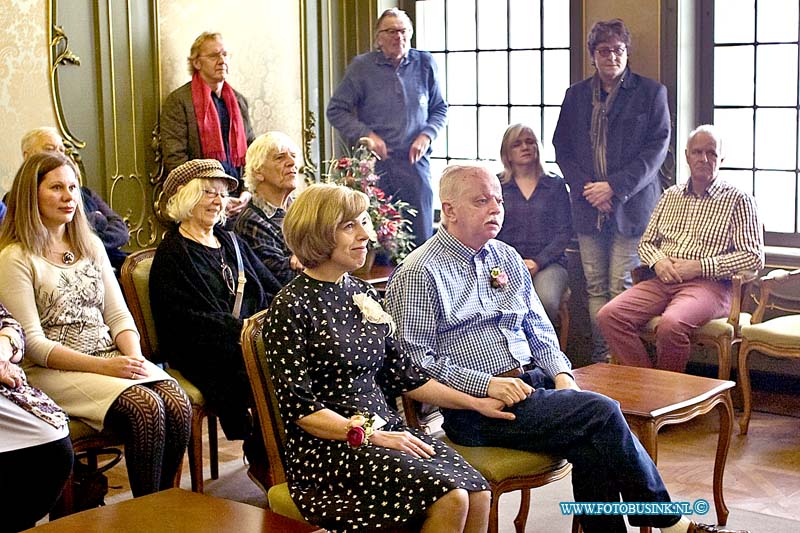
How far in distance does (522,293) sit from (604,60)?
2506 mm

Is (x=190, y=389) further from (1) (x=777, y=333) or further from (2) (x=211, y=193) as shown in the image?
(1) (x=777, y=333)

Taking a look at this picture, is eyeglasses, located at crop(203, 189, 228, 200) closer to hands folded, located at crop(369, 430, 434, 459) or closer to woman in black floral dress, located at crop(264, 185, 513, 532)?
woman in black floral dress, located at crop(264, 185, 513, 532)

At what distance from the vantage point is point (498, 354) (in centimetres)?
338

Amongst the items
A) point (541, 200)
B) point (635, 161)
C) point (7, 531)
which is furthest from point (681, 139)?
point (7, 531)

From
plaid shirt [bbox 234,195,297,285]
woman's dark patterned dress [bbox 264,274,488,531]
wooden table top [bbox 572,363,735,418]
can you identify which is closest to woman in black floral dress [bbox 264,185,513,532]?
woman's dark patterned dress [bbox 264,274,488,531]

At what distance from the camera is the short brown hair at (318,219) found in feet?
9.61

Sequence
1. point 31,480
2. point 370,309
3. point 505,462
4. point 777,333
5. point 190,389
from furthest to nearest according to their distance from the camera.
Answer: point 777,333, point 190,389, point 31,480, point 505,462, point 370,309

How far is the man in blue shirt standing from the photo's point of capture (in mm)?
6211

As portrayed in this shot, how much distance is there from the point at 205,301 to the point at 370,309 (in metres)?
1.17

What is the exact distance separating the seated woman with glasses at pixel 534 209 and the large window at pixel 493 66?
52 cm

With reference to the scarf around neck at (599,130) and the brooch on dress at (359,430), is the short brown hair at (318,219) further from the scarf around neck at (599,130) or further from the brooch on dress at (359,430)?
the scarf around neck at (599,130)

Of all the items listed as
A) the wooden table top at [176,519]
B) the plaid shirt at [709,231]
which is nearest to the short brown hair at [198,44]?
the plaid shirt at [709,231]

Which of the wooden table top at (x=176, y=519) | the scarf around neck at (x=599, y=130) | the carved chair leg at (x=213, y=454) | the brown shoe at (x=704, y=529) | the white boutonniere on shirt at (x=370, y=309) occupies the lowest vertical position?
the carved chair leg at (x=213, y=454)

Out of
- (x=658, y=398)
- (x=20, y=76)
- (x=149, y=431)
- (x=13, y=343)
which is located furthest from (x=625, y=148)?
(x=13, y=343)
